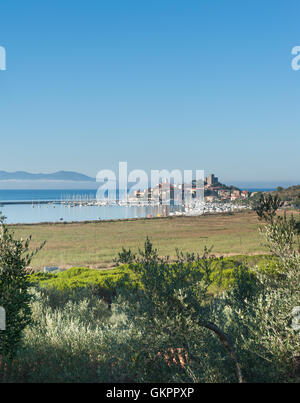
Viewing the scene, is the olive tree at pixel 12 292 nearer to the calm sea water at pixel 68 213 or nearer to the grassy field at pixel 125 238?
the grassy field at pixel 125 238

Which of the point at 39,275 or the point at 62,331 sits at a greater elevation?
the point at 62,331

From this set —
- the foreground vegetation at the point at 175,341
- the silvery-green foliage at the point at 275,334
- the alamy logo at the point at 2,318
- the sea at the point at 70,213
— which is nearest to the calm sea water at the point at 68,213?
the sea at the point at 70,213

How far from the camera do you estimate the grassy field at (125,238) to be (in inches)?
→ 744

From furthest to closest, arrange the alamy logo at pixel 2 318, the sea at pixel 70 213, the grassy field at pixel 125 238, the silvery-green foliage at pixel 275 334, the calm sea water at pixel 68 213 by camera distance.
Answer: the calm sea water at pixel 68 213 → the sea at pixel 70 213 → the grassy field at pixel 125 238 → the alamy logo at pixel 2 318 → the silvery-green foliage at pixel 275 334

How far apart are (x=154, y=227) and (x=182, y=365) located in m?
30.0

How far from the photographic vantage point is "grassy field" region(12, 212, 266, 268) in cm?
1891

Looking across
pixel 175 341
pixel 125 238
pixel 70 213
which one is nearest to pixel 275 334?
pixel 175 341

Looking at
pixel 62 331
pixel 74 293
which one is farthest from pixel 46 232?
pixel 62 331

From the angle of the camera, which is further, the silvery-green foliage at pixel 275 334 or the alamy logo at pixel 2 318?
the alamy logo at pixel 2 318

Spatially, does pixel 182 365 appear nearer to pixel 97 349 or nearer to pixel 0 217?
pixel 97 349

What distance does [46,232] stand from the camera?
30.0 meters

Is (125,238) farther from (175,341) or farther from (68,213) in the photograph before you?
(68,213)
